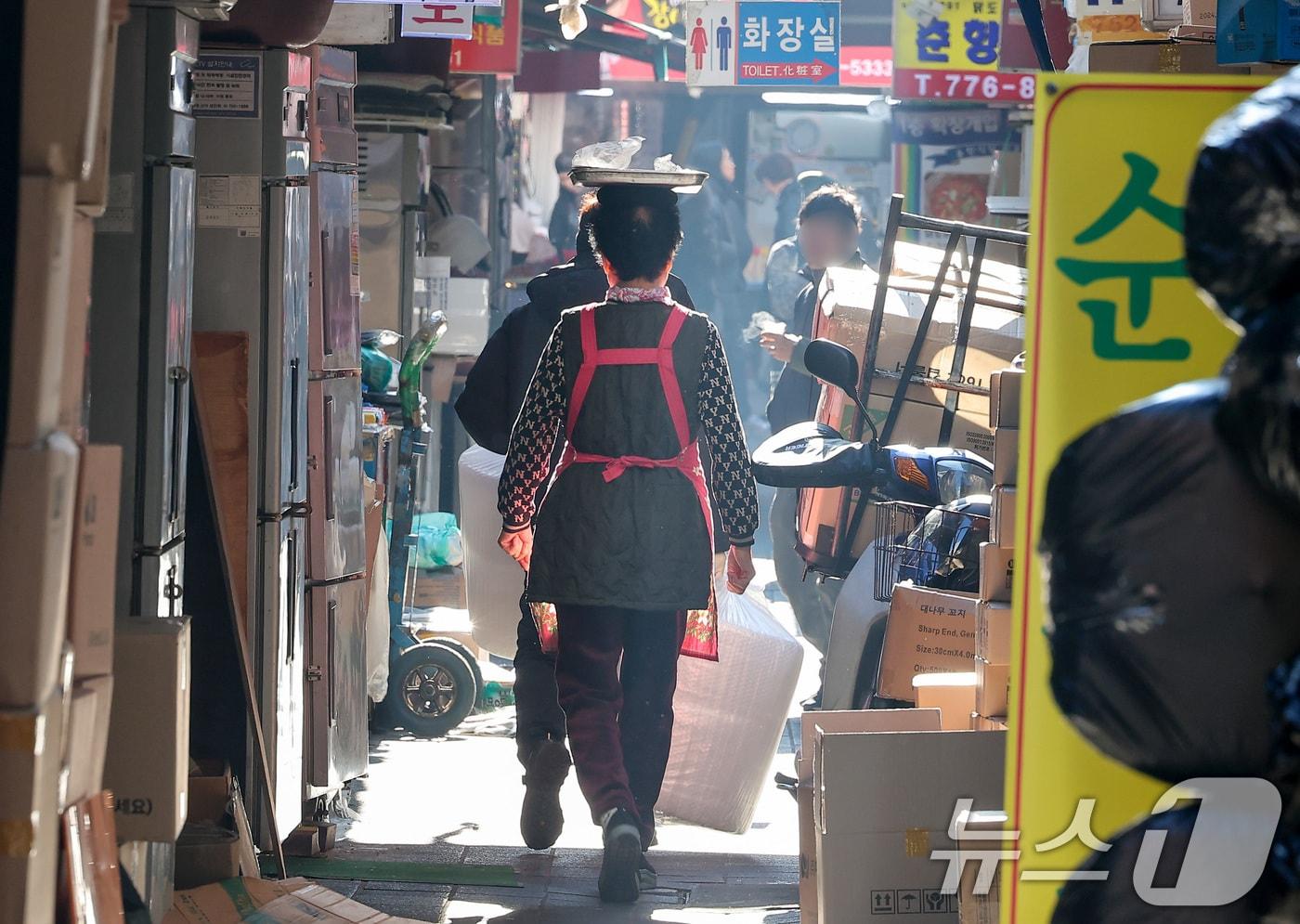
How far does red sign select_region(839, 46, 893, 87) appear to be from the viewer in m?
19.0

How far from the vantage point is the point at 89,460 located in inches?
116

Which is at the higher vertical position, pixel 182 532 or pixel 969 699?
pixel 182 532

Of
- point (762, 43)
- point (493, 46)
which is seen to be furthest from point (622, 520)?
point (762, 43)

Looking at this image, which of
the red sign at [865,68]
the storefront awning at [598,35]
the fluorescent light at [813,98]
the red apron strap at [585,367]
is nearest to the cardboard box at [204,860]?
the red apron strap at [585,367]

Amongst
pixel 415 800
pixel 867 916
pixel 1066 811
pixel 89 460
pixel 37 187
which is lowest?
pixel 415 800

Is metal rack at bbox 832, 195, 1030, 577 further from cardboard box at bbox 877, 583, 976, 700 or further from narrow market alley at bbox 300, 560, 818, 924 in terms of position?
cardboard box at bbox 877, 583, 976, 700

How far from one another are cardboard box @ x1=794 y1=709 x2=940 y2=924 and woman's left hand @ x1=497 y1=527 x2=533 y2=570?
1.59 metres

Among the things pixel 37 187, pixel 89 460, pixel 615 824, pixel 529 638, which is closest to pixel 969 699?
pixel 615 824

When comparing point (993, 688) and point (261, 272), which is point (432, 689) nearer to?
point (261, 272)

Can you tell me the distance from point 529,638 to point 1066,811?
12.6 ft

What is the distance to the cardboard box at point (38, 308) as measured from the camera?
2590mm

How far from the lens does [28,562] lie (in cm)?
262

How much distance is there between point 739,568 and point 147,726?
9.14 ft

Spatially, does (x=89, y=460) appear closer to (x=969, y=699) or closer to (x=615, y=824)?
(x=969, y=699)
